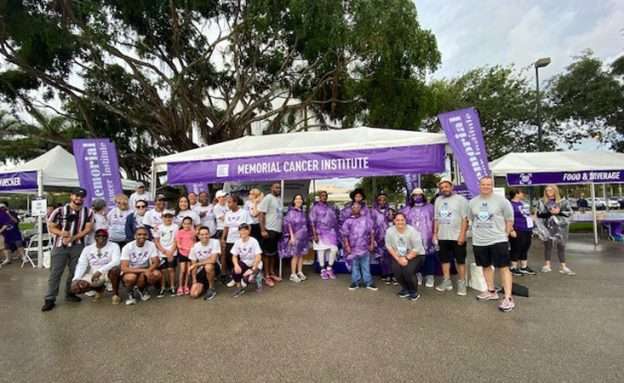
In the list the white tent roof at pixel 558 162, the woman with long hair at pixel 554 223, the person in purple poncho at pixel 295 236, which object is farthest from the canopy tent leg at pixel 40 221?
the white tent roof at pixel 558 162

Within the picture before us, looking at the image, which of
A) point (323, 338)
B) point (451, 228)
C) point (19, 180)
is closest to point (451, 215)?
point (451, 228)

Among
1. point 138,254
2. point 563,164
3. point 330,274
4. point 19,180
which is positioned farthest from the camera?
point 563,164

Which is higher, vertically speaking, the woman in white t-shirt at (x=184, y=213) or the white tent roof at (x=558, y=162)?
the white tent roof at (x=558, y=162)

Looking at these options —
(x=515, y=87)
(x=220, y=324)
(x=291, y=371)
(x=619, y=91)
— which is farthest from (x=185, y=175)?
(x=515, y=87)

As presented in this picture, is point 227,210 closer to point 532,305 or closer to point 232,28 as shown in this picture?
point 532,305

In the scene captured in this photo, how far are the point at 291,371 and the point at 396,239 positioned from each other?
2541 mm

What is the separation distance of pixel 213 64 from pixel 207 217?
11000 millimetres

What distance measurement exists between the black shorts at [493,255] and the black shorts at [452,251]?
0.27 meters

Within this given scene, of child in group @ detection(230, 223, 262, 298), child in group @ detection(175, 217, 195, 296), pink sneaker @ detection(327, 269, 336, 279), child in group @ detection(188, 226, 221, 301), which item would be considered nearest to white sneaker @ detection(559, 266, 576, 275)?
pink sneaker @ detection(327, 269, 336, 279)

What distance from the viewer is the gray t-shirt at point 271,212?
5570 millimetres

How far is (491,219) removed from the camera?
13.3ft

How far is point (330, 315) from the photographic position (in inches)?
153

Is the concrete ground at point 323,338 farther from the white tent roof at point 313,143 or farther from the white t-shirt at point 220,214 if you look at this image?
the white tent roof at point 313,143

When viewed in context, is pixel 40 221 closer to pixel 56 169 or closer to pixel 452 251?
pixel 56 169
